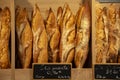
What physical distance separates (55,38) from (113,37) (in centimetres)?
28

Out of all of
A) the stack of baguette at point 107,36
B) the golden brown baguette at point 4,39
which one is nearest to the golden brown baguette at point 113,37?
the stack of baguette at point 107,36

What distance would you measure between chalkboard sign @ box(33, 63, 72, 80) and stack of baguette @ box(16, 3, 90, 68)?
46 mm

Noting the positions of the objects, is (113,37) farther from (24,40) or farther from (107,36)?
(24,40)

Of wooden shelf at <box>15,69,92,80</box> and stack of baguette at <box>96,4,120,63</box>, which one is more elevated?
stack of baguette at <box>96,4,120,63</box>

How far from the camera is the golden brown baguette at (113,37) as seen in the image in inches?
47.5

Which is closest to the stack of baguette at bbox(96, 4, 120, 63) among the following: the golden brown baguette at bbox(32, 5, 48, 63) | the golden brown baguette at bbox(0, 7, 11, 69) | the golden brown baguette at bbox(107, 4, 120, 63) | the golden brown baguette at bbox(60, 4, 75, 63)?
the golden brown baguette at bbox(107, 4, 120, 63)

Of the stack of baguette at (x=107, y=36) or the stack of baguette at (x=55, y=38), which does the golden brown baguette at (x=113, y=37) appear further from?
the stack of baguette at (x=55, y=38)

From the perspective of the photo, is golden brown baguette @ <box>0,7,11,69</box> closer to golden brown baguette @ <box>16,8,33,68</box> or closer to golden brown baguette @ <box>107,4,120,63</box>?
golden brown baguette @ <box>16,8,33,68</box>

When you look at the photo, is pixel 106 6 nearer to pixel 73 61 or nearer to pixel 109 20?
pixel 109 20

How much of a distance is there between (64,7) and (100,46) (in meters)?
0.27

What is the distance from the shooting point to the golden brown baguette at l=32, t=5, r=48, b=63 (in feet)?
3.89

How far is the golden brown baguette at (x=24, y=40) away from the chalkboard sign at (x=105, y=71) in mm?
326

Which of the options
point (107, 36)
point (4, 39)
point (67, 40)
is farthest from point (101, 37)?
point (4, 39)

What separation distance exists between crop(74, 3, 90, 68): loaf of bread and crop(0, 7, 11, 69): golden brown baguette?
13.1 inches
